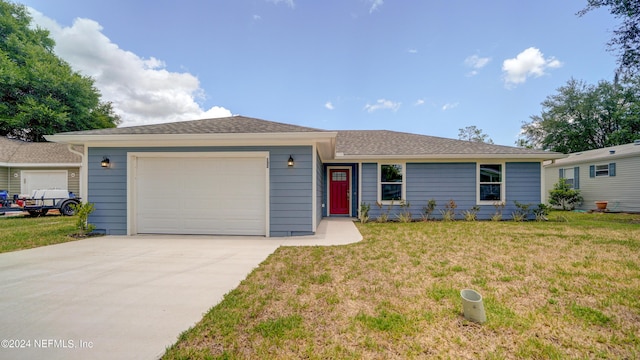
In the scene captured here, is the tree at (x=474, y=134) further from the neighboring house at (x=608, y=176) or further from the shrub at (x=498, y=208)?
the shrub at (x=498, y=208)

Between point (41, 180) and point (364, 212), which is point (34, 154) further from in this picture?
point (364, 212)

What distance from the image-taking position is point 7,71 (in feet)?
52.4

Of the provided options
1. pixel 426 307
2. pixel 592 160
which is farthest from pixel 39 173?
pixel 592 160

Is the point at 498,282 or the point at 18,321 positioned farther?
the point at 498,282

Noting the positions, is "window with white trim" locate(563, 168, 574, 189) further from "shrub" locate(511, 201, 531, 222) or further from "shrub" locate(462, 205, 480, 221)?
"shrub" locate(462, 205, 480, 221)

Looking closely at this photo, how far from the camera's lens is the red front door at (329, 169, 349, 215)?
381 inches

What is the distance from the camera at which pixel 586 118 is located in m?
19.4

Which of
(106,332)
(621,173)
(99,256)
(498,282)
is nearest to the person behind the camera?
(106,332)

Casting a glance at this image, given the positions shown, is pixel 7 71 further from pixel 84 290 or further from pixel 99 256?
pixel 84 290

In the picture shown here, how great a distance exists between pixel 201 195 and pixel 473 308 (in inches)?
234

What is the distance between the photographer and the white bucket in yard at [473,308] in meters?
2.26

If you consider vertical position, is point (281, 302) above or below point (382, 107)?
below

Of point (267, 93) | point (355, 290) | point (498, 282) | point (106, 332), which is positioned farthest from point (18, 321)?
point (267, 93)

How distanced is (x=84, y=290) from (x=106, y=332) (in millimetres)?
1303
